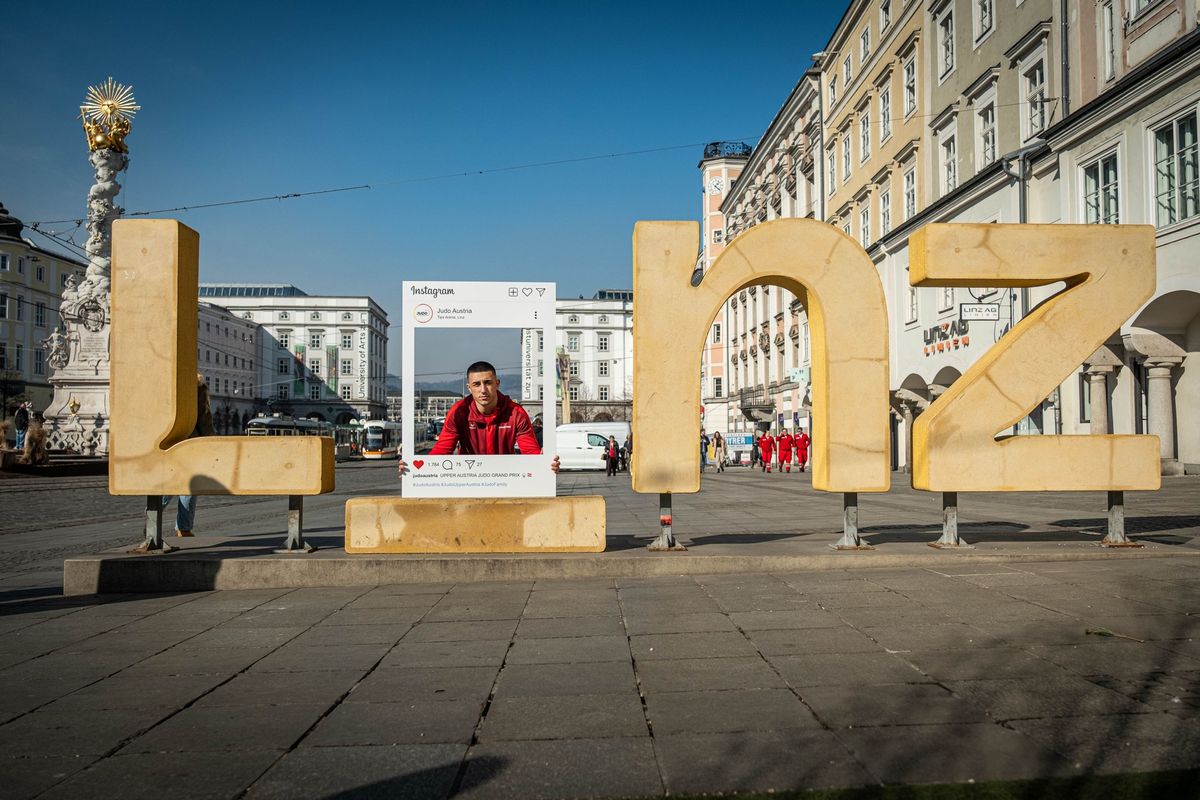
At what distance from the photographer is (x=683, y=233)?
793 centimetres

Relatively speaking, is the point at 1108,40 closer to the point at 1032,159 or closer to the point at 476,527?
the point at 1032,159

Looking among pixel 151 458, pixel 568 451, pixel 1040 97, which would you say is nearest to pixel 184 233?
pixel 151 458

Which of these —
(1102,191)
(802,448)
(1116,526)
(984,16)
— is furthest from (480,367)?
(802,448)

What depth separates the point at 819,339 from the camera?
8281mm

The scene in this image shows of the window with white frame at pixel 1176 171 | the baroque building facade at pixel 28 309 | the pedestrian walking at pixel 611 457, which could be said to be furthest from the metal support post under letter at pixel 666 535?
the baroque building facade at pixel 28 309

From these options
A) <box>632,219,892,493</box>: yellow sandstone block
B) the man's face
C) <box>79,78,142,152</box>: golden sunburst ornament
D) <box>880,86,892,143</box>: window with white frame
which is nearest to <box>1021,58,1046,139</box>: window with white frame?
<box>880,86,892,143</box>: window with white frame

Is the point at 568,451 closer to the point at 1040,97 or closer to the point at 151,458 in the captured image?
the point at 1040,97

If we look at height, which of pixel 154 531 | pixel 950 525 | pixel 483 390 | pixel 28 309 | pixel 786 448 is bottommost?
pixel 154 531

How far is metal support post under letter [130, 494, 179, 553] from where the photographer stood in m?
8.05

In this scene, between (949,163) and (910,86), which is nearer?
(949,163)

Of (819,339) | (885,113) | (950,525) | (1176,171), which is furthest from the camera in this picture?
(885,113)

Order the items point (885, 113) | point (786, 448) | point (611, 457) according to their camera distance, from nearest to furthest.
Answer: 1. point (885, 113)
2. point (611, 457)
3. point (786, 448)

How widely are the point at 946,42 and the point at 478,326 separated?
25554 millimetres

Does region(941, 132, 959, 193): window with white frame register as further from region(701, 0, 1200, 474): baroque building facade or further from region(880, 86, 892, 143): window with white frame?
region(880, 86, 892, 143): window with white frame
